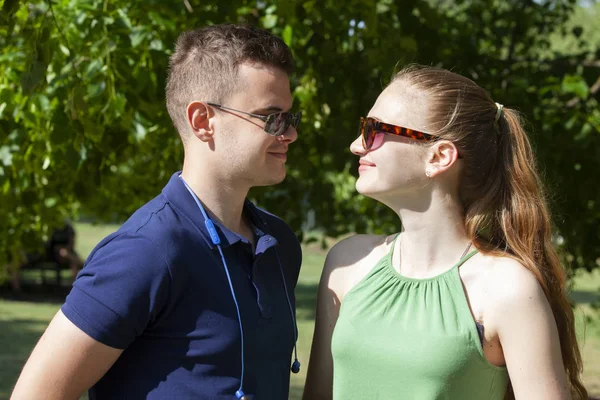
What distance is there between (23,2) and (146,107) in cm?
70

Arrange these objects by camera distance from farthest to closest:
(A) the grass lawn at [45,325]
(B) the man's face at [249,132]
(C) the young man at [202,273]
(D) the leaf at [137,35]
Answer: (A) the grass lawn at [45,325]
(D) the leaf at [137,35]
(B) the man's face at [249,132]
(C) the young man at [202,273]

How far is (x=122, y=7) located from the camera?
13.3 feet

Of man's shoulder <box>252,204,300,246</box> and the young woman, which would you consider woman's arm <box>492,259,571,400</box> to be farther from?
man's shoulder <box>252,204,300,246</box>

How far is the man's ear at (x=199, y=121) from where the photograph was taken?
211 centimetres

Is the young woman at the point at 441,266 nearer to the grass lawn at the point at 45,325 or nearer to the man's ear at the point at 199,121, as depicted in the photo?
the man's ear at the point at 199,121

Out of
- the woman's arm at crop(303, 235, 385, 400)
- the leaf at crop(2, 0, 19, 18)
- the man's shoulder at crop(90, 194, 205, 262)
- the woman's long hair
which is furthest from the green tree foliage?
the man's shoulder at crop(90, 194, 205, 262)

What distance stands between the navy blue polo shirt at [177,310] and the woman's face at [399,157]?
1.29 feet

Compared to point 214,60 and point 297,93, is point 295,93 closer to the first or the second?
point 297,93

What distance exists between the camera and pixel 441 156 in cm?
223

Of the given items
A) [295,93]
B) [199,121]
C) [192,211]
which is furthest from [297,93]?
[192,211]

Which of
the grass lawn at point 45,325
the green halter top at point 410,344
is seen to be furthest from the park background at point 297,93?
the grass lawn at point 45,325

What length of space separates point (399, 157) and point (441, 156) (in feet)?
0.34

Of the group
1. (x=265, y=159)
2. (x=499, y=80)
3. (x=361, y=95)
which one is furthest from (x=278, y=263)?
(x=499, y=80)

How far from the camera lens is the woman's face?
2.23 meters
